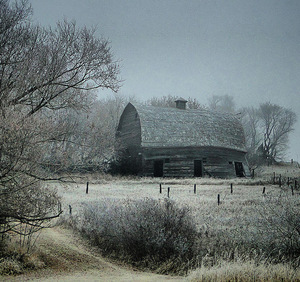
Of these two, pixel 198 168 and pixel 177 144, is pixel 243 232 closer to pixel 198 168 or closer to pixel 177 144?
pixel 177 144

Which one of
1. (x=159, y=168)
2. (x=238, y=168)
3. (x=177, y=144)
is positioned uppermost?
(x=177, y=144)

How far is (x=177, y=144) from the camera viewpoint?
91.0 feet

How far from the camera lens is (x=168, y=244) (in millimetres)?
8750

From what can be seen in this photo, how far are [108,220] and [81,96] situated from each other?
5335 millimetres

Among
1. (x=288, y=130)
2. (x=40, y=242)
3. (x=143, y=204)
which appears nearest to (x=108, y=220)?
(x=143, y=204)

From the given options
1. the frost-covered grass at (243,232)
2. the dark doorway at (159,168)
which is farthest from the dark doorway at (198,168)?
the frost-covered grass at (243,232)

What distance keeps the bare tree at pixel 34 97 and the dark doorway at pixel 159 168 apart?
49.6ft

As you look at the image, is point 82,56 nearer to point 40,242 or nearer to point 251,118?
point 40,242

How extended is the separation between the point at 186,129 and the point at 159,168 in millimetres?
4297

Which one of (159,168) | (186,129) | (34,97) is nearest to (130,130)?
(159,168)

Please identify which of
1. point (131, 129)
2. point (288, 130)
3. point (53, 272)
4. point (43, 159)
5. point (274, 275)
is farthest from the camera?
point (288, 130)

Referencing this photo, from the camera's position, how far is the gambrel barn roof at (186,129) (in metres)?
27.7

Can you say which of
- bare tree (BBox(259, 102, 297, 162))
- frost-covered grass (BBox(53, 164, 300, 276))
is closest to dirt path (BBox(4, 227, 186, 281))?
frost-covered grass (BBox(53, 164, 300, 276))

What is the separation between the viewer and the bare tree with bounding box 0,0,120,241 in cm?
737
